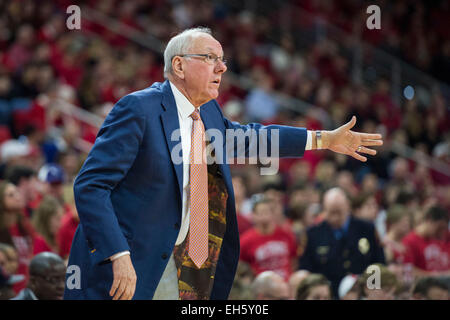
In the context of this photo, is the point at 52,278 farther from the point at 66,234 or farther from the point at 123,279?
the point at 123,279

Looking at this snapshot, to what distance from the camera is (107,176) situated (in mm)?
2344

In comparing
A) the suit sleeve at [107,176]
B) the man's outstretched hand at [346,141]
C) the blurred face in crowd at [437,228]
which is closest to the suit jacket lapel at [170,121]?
the suit sleeve at [107,176]

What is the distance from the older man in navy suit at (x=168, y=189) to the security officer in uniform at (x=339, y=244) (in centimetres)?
227

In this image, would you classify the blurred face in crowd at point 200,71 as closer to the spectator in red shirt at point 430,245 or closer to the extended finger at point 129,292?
the extended finger at point 129,292

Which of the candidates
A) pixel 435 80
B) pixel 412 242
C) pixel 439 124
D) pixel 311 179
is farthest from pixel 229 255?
pixel 435 80

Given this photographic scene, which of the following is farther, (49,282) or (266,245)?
(266,245)

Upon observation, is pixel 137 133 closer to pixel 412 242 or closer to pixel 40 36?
pixel 412 242

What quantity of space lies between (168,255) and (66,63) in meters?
6.29

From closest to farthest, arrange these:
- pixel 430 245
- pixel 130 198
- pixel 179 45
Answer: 1. pixel 130 198
2. pixel 179 45
3. pixel 430 245

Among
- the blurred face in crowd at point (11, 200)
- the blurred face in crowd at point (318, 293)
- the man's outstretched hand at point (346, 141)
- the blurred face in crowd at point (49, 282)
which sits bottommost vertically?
the blurred face in crowd at point (318, 293)

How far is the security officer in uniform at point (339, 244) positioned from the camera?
4934mm

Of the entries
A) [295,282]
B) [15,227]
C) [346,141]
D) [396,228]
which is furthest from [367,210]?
[346,141]

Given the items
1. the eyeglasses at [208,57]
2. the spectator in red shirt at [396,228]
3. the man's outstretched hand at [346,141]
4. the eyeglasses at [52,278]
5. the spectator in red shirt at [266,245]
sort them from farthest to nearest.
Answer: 1. the spectator in red shirt at [396,228]
2. the spectator in red shirt at [266,245]
3. the eyeglasses at [52,278]
4. the man's outstretched hand at [346,141]
5. the eyeglasses at [208,57]

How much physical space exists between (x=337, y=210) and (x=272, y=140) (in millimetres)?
2541
